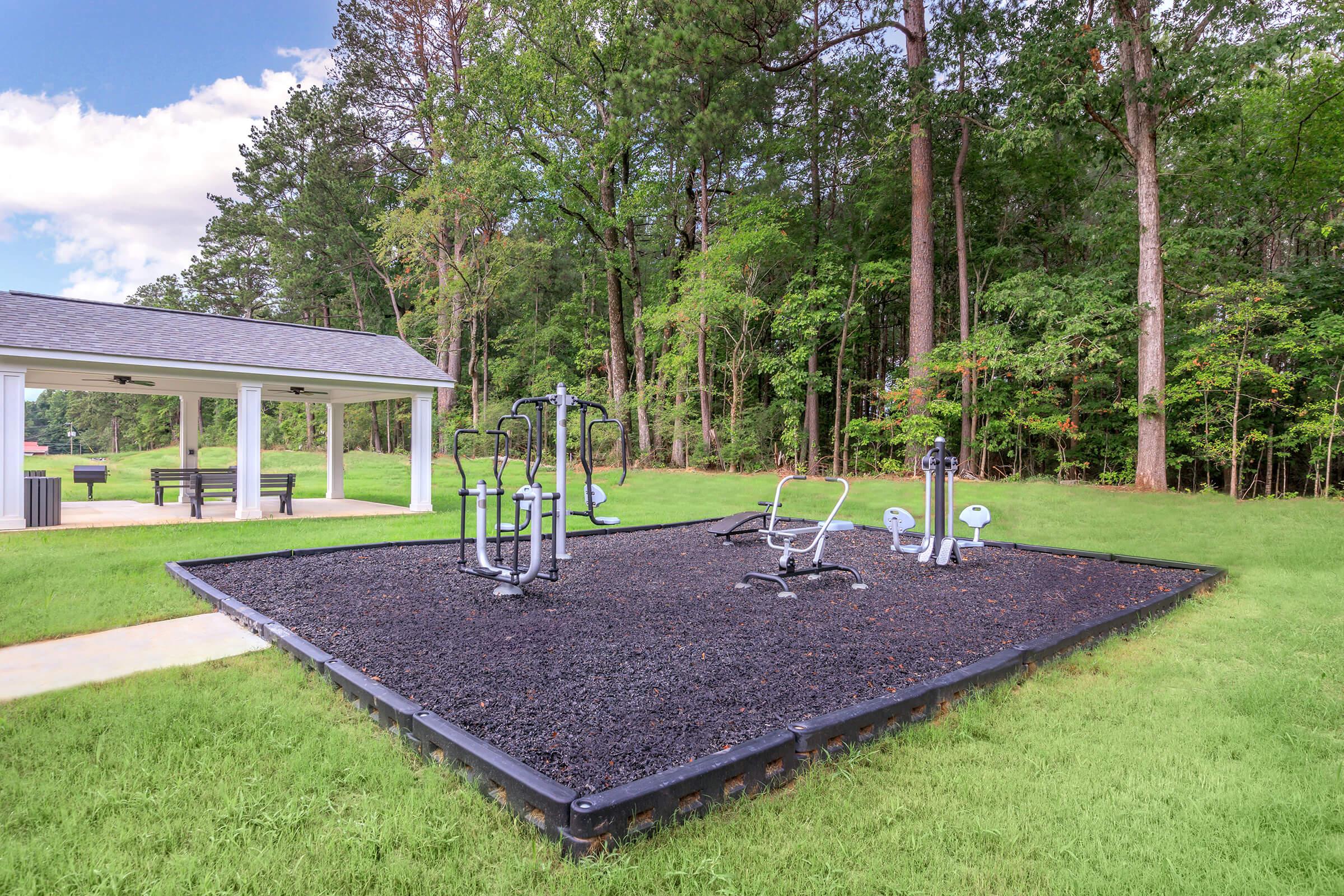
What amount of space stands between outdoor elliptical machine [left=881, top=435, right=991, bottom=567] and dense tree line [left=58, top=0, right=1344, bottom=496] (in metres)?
6.89

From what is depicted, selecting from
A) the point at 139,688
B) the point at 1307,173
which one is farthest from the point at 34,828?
the point at 1307,173

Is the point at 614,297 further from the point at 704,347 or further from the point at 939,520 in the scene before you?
the point at 939,520

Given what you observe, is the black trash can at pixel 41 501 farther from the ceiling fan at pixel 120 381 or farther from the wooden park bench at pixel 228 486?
the ceiling fan at pixel 120 381

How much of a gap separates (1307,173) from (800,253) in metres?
9.81

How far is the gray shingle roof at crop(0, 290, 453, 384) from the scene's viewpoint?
8.59m

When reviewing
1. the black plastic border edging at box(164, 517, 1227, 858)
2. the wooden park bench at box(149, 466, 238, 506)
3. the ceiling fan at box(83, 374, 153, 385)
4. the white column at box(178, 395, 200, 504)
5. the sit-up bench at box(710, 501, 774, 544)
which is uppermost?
the ceiling fan at box(83, 374, 153, 385)

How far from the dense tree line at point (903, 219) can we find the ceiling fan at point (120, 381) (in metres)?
11.2

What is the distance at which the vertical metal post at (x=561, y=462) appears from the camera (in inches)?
194

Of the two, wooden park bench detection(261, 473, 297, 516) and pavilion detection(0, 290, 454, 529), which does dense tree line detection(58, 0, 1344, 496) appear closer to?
pavilion detection(0, 290, 454, 529)

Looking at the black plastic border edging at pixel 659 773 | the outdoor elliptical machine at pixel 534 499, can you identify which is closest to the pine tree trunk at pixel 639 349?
the outdoor elliptical machine at pixel 534 499

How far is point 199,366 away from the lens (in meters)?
9.14

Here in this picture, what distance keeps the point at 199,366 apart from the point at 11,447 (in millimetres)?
2178

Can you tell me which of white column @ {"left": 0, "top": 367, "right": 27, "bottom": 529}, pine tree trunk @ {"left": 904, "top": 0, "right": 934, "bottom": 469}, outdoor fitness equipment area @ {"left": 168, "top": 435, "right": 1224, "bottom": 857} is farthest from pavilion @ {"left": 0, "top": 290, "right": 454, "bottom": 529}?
pine tree trunk @ {"left": 904, "top": 0, "right": 934, "bottom": 469}

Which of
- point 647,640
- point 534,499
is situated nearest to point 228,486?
point 534,499
